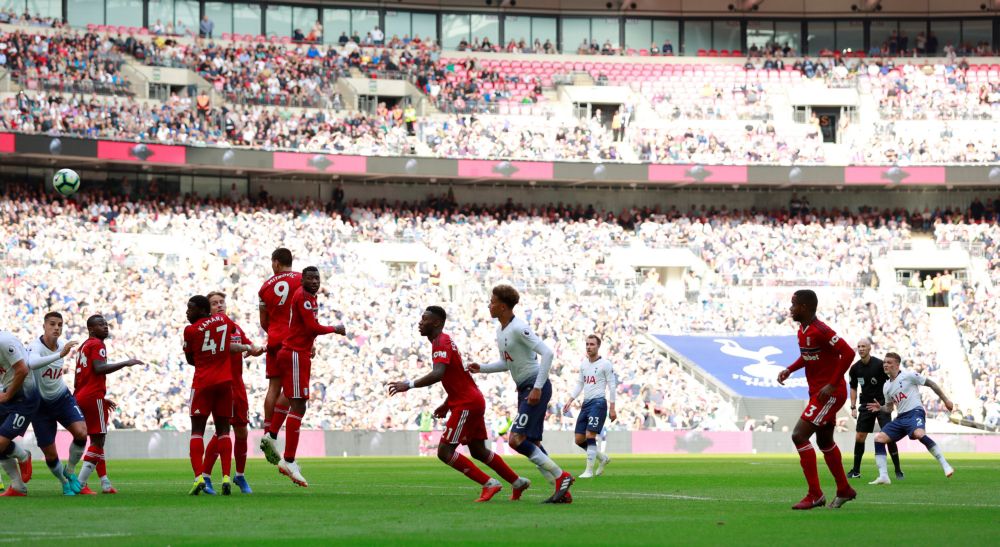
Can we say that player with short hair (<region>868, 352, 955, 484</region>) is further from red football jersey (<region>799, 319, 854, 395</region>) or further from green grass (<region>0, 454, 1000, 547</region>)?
red football jersey (<region>799, 319, 854, 395</region>)

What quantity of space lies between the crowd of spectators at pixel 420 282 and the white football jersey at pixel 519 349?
84.2ft

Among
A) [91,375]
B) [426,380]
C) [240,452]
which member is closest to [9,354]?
[91,375]

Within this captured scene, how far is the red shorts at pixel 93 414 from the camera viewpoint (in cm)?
1717

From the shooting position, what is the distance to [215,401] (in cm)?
1628

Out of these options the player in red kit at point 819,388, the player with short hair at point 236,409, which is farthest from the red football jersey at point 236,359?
the player in red kit at point 819,388

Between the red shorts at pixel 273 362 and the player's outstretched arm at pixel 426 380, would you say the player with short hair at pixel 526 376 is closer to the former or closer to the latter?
the player's outstretched arm at pixel 426 380

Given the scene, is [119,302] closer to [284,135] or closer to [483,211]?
[284,135]

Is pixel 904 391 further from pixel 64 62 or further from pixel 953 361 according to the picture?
pixel 64 62

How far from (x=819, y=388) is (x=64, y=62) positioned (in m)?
48.4

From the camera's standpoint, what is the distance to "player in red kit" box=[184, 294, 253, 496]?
52.9 ft

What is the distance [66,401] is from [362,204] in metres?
44.3

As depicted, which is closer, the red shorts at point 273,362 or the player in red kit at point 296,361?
the player in red kit at point 296,361

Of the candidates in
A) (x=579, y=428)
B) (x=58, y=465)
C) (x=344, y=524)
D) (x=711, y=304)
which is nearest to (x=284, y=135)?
(x=711, y=304)

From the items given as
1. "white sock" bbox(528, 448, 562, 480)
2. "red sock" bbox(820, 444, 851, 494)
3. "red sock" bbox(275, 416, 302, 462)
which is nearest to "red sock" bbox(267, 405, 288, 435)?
"red sock" bbox(275, 416, 302, 462)
